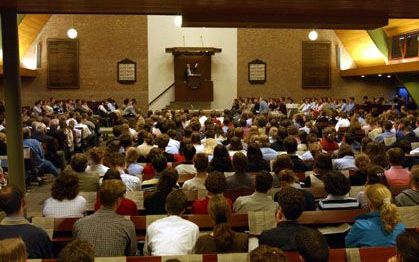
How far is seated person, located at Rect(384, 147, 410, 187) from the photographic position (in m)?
5.64

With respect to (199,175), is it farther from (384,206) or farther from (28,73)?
(28,73)

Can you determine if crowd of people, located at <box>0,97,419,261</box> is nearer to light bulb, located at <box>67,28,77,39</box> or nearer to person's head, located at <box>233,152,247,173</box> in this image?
person's head, located at <box>233,152,247,173</box>

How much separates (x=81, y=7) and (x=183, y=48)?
14.6 meters

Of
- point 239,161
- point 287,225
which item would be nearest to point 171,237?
point 287,225

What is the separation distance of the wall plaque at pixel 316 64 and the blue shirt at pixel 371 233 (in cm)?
1893

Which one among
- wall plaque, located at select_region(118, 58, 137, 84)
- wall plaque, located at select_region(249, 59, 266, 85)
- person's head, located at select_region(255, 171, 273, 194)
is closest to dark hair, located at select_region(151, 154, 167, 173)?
person's head, located at select_region(255, 171, 273, 194)

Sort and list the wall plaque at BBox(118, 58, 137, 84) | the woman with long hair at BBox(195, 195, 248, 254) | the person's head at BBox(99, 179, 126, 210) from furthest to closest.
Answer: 1. the wall plaque at BBox(118, 58, 137, 84)
2. the person's head at BBox(99, 179, 126, 210)
3. the woman with long hair at BBox(195, 195, 248, 254)

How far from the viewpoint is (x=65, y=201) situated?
4586mm

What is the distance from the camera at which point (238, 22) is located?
717cm

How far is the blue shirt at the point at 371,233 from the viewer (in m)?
3.53

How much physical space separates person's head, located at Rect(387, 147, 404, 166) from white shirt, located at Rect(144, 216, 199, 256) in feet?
9.56

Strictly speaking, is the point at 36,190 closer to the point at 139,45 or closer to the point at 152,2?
the point at 152,2

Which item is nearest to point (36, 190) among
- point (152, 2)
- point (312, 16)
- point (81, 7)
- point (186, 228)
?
point (81, 7)

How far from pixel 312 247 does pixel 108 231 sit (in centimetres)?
157
